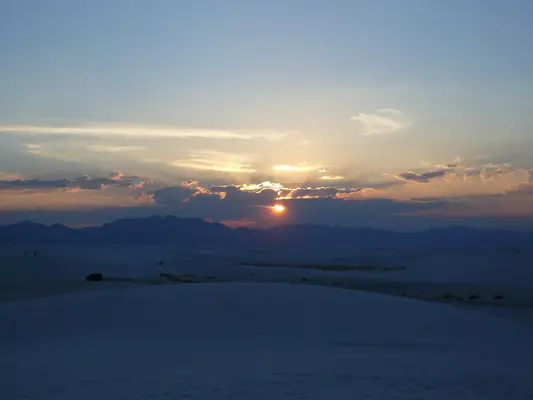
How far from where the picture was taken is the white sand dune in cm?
1041

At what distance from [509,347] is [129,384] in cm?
885

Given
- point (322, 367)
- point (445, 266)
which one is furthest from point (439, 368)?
point (445, 266)

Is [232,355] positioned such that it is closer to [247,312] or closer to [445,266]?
[247,312]

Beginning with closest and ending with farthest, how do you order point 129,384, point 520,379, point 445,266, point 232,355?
1. point 129,384
2. point 520,379
3. point 232,355
4. point 445,266

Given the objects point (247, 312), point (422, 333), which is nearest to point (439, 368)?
point (422, 333)

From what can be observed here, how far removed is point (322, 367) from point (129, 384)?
138 inches

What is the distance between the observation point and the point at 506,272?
5509 centimetres

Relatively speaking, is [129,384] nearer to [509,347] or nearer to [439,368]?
[439,368]

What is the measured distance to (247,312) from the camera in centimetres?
1609

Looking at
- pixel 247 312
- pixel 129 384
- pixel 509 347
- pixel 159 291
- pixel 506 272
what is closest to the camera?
pixel 129 384

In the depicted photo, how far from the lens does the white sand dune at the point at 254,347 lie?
10.4 m

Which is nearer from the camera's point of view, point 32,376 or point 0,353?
point 32,376

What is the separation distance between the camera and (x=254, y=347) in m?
13.4

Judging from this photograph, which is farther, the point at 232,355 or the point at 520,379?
the point at 232,355
